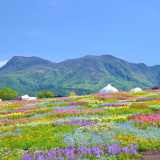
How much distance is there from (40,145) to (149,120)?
25.5 ft

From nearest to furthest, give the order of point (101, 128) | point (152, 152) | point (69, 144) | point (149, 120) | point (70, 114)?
1. point (152, 152)
2. point (69, 144)
3. point (101, 128)
4. point (149, 120)
5. point (70, 114)

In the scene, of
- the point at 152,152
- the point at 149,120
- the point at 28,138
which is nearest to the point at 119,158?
the point at 152,152

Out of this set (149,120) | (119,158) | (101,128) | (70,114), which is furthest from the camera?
(70,114)

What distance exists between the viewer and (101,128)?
1145cm

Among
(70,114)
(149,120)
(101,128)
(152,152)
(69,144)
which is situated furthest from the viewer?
(70,114)

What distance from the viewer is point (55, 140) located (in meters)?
9.68

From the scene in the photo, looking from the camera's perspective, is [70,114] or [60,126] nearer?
[60,126]

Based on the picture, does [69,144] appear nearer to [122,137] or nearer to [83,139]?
[83,139]

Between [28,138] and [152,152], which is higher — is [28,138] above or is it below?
above

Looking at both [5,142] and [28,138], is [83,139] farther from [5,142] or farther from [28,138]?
[5,142]

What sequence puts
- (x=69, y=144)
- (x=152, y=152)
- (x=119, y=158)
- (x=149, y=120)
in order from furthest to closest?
(x=149, y=120)
(x=69, y=144)
(x=152, y=152)
(x=119, y=158)

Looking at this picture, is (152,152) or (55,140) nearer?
(152,152)

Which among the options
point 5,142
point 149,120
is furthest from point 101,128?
point 5,142

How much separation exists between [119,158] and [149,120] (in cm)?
617
